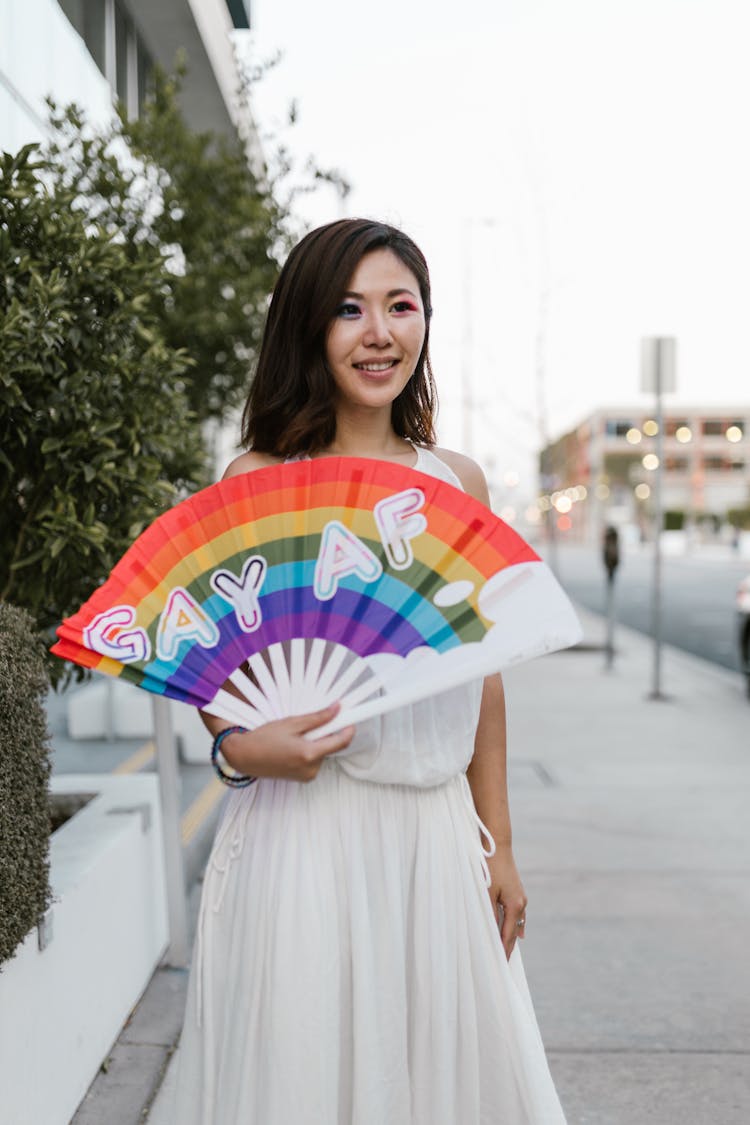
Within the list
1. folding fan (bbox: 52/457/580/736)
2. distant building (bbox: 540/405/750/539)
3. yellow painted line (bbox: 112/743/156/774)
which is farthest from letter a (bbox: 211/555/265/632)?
distant building (bbox: 540/405/750/539)

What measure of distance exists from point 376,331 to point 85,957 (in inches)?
82.5

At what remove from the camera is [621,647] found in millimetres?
16016

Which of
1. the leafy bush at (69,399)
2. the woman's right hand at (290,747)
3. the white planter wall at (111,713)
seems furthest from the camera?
the white planter wall at (111,713)

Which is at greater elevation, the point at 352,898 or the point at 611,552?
the point at 352,898

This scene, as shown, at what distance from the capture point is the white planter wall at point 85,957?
8.88 feet

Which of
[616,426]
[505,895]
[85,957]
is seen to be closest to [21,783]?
[85,957]

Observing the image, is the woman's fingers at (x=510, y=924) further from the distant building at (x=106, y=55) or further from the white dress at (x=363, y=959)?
the distant building at (x=106, y=55)

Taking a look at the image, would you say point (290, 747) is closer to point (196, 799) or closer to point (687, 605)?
point (196, 799)

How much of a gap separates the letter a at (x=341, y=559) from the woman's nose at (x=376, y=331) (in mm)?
372

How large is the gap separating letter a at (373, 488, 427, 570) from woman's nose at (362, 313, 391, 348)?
0.34 meters

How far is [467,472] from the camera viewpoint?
2193 mm

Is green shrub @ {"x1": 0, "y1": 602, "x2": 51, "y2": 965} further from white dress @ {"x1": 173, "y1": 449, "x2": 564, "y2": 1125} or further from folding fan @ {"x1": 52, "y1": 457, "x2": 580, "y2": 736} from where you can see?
folding fan @ {"x1": 52, "y1": 457, "x2": 580, "y2": 736}

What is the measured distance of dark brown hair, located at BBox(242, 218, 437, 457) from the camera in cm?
199

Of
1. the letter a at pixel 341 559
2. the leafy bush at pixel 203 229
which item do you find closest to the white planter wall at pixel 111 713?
the leafy bush at pixel 203 229
